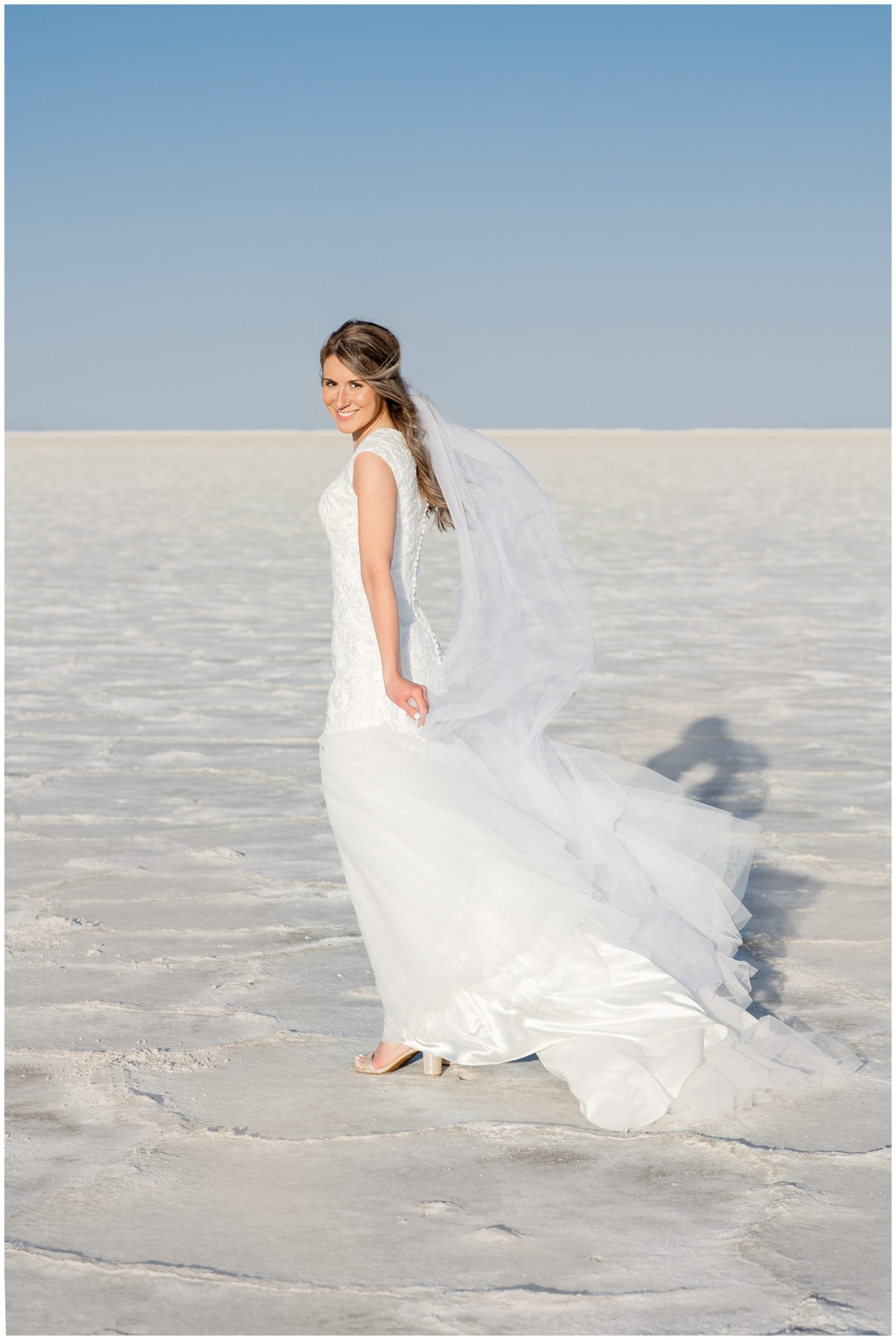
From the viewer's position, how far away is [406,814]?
295 centimetres

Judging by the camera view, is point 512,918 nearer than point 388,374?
Yes

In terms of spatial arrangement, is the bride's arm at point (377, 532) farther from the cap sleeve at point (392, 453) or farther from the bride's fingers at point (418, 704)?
the bride's fingers at point (418, 704)

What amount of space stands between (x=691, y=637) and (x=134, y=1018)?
20.4 feet

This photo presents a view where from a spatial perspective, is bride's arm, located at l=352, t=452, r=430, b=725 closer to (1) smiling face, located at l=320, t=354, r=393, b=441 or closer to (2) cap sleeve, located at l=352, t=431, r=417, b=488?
(2) cap sleeve, located at l=352, t=431, r=417, b=488

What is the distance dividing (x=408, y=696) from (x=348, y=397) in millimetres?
608

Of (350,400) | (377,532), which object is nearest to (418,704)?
(377,532)

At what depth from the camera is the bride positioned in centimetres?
288

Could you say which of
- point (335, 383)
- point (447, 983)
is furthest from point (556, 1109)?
point (335, 383)

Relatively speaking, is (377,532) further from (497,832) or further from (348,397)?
(497,832)

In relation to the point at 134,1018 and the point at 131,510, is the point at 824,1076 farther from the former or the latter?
the point at 131,510

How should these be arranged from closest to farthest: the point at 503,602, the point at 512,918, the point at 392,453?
1. the point at 512,918
2. the point at 392,453
3. the point at 503,602

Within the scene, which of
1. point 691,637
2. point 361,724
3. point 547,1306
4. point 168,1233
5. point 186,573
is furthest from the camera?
point 186,573

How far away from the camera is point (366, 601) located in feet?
10.1

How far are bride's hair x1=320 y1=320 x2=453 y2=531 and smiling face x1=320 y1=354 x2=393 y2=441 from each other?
1cm
